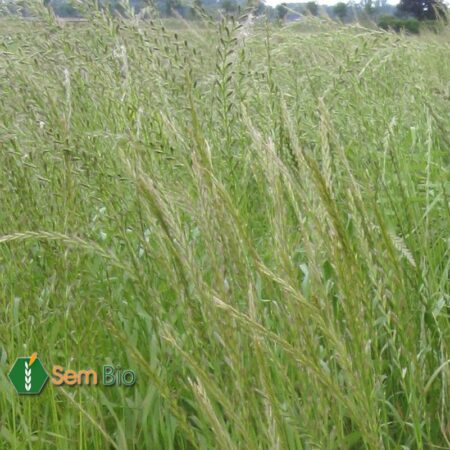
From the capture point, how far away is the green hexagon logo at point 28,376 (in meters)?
1.36

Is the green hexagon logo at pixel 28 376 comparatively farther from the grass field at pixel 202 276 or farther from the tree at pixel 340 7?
the tree at pixel 340 7

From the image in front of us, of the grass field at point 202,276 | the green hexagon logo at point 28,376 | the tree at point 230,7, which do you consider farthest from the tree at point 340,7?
the green hexagon logo at point 28,376

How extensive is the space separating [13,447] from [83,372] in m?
0.20

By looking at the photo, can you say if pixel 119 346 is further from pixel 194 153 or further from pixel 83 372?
pixel 194 153

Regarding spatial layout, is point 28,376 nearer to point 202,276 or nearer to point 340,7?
point 202,276

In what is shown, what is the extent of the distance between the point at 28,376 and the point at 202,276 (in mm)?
420

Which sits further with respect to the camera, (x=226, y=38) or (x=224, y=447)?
(x=226, y=38)

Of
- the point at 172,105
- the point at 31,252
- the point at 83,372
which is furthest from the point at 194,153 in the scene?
the point at 172,105

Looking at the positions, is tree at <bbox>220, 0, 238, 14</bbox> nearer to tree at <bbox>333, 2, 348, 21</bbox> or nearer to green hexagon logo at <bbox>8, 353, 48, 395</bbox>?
green hexagon logo at <bbox>8, 353, 48, 395</bbox>

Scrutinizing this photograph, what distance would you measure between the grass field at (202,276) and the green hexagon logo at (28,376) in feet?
0.06

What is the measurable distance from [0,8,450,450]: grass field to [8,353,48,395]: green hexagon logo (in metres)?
0.02

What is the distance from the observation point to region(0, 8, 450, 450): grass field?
3.27ft

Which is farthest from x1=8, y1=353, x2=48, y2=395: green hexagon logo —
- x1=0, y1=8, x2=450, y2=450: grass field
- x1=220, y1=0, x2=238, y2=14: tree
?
x1=220, y1=0, x2=238, y2=14: tree

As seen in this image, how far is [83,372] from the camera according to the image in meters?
1.41
